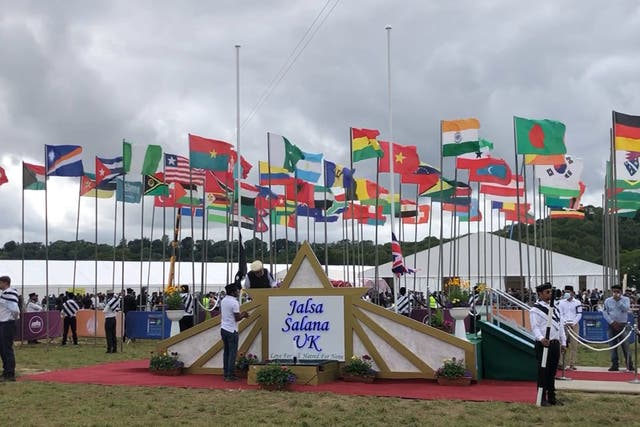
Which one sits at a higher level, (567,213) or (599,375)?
(567,213)

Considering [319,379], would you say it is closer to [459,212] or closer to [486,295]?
[486,295]

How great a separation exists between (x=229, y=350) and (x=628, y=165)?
13.6 m

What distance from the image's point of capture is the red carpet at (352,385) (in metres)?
10.7

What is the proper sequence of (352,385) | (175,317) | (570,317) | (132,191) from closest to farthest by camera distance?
(352,385) < (570,317) < (175,317) < (132,191)

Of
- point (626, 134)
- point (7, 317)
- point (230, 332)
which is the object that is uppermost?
point (626, 134)

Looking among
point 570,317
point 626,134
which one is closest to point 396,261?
point 570,317

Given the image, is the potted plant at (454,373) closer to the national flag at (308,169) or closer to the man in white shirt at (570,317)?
the man in white shirt at (570,317)

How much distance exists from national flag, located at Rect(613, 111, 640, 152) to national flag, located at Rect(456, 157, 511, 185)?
432 cm

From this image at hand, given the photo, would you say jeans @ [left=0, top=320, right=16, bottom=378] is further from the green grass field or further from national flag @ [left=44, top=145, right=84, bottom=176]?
national flag @ [left=44, top=145, right=84, bottom=176]

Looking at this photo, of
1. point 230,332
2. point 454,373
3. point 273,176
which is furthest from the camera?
point 273,176

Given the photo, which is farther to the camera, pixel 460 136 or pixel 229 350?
pixel 460 136

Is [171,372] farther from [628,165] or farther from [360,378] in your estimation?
[628,165]

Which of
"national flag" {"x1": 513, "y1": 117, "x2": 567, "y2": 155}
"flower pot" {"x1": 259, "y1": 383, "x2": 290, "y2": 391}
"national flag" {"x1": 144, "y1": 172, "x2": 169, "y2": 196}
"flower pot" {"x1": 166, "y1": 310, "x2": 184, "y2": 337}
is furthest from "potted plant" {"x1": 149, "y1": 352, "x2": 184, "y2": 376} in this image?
"national flag" {"x1": 144, "y1": 172, "x2": 169, "y2": 196}

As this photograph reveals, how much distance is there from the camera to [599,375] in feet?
44.9
